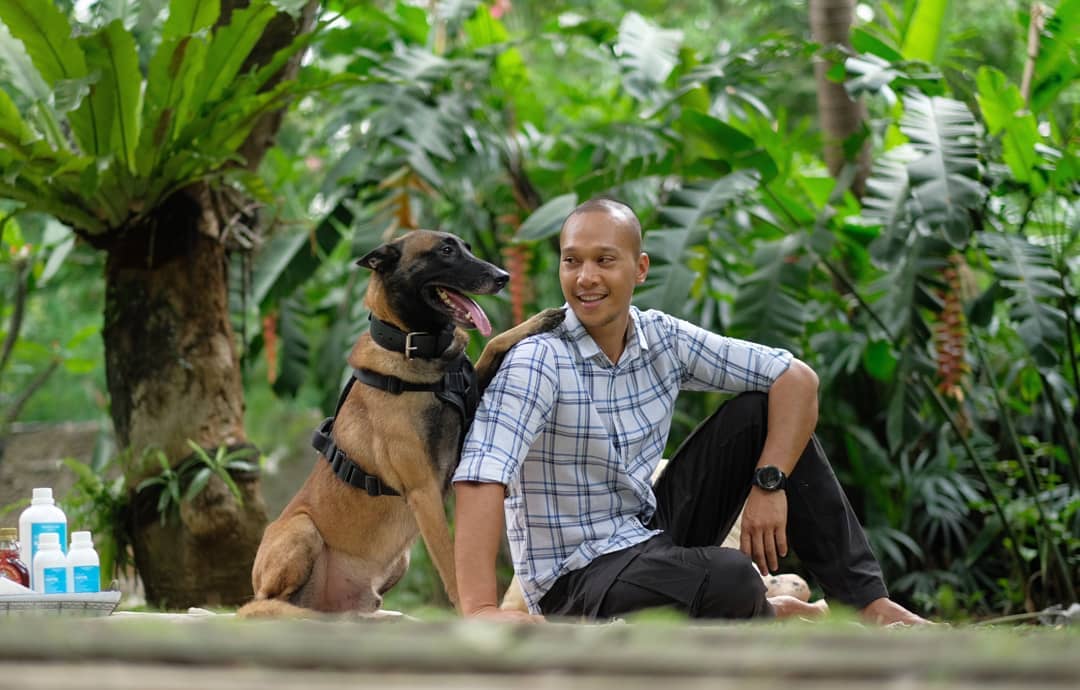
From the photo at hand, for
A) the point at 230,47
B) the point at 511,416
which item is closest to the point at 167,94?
the point at 230,47

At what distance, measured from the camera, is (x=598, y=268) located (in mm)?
3152

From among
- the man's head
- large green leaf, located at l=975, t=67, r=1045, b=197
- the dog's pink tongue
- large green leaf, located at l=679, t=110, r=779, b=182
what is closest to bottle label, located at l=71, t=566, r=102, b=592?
the dog's pink tongue

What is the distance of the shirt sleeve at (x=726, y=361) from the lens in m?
3.35

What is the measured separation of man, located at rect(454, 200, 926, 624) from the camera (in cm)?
295

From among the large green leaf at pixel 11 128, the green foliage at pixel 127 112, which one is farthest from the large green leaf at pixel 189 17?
the large green leaf at pixel 11 128

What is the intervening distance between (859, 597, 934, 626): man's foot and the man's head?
1007 mm

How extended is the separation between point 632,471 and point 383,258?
0.95 m

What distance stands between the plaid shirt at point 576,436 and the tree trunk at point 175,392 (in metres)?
2.05

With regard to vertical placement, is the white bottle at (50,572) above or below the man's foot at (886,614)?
above

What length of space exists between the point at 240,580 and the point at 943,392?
3275 millimetres

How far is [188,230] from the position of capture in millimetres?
5059

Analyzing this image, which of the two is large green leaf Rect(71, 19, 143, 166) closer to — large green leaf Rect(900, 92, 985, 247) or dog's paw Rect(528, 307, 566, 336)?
dog's paw Rect(528, 307, 566, 336)

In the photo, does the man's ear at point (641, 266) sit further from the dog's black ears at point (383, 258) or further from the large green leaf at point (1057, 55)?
the large green leaf at point (1057, 55)

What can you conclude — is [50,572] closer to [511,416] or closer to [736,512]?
[511,416]
